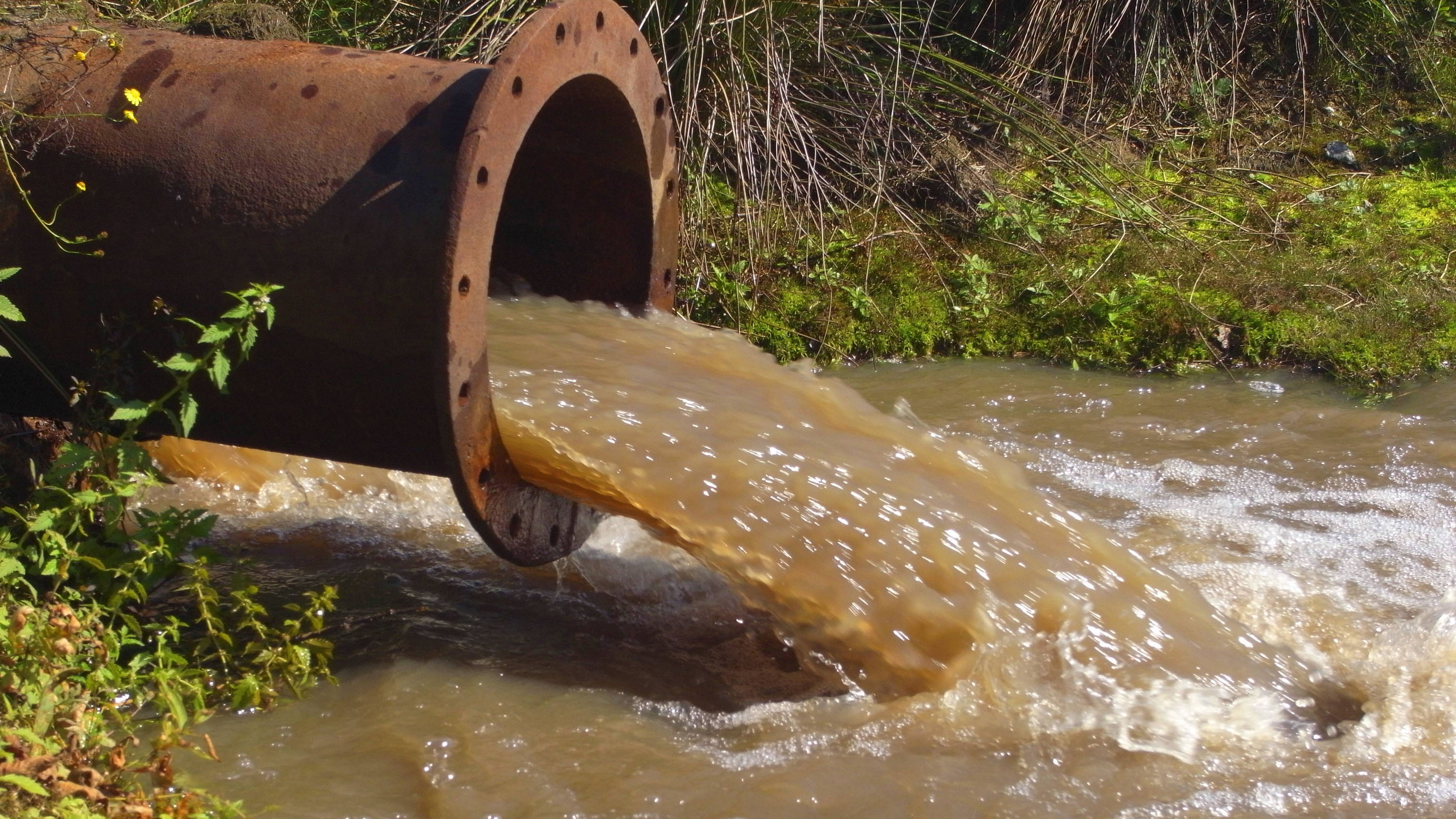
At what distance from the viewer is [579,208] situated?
4.03 meters

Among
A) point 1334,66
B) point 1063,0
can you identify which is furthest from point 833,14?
point 1334,66

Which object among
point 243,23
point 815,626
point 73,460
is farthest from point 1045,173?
point 73,460

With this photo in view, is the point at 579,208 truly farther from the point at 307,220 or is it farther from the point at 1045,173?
the point at 1045,173

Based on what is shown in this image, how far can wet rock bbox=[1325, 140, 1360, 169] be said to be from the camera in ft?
22.4

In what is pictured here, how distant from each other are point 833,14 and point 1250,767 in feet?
14.2

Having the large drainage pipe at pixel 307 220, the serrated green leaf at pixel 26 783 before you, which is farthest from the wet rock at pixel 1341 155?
the serrated green leaf at pixel 26 783

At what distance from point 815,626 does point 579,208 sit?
1.54 metres

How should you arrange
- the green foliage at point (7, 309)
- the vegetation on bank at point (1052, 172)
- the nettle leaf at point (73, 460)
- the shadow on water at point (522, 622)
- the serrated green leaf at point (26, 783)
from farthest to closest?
the vegetation on bank at point (1052, 172), the shadow on water at point (522, 622), the nettle leaf at point (73, 460), the green foliage at point (7, 309), the serrated green leaf at point (26, 783)

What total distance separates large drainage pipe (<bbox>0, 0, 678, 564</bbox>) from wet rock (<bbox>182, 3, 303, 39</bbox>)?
6.64 ft

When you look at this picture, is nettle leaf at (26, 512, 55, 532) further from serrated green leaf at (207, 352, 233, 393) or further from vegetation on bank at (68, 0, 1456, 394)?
vegetation on bank at (68, 0, 1456, 394)

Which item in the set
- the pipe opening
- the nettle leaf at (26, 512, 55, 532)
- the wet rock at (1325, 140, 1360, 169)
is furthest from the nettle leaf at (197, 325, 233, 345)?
the wet rock at (1325, 140, 1360, 169)

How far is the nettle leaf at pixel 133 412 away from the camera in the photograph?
2.82 meters

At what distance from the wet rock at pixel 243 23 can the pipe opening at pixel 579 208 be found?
167cm

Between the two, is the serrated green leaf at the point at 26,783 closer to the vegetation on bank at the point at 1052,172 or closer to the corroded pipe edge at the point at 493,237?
the corroded pipe edge at the point at 493,237
